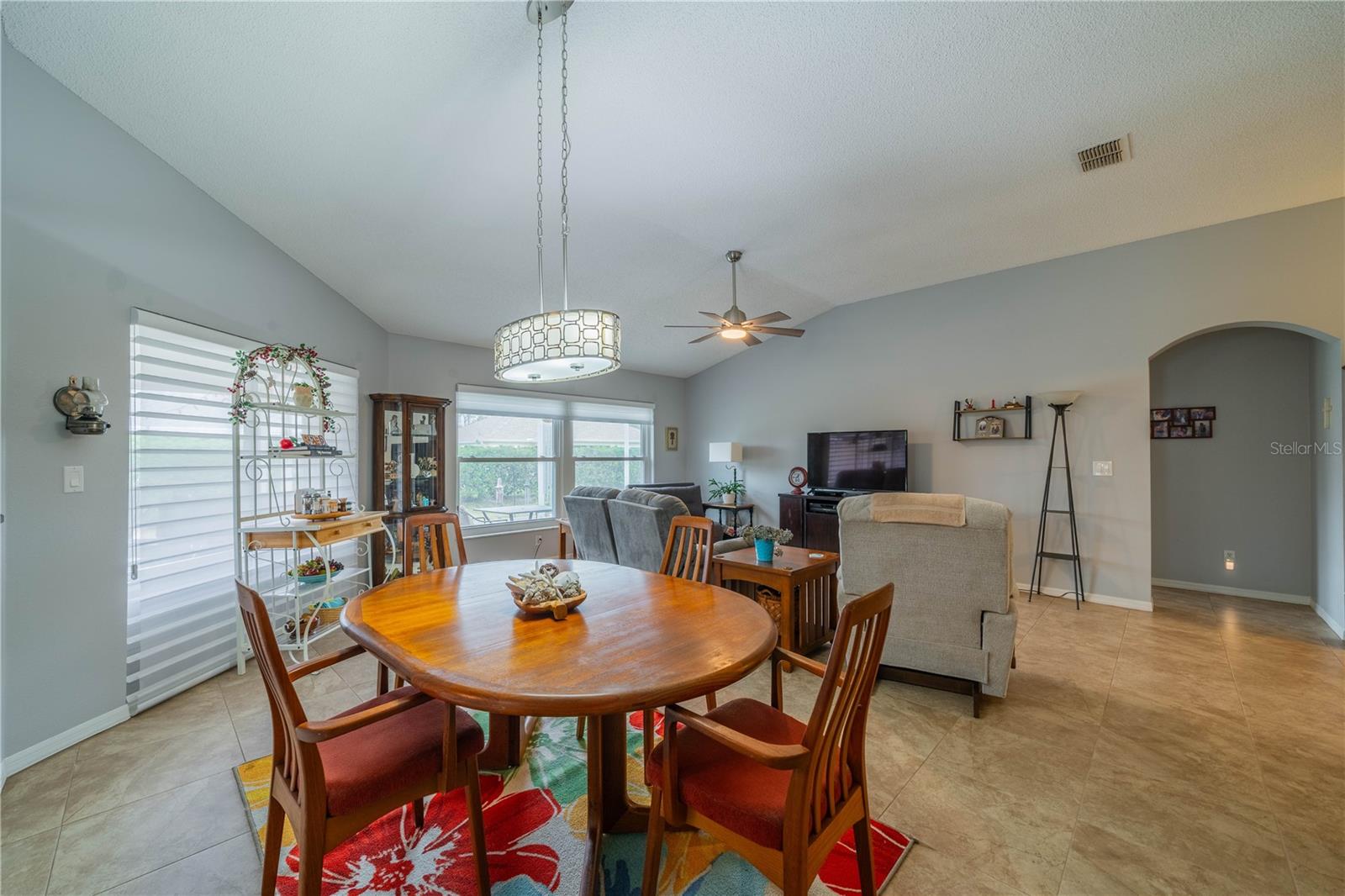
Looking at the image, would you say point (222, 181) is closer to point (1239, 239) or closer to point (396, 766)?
point (396, 766)

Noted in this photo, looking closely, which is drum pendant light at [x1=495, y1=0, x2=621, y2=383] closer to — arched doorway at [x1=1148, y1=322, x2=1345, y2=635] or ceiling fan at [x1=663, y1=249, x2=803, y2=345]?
ceiling fan at [x1=663, y1=249, x2=803, y2=345]

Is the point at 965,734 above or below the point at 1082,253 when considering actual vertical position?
below

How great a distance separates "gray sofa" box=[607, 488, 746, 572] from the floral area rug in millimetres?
1503

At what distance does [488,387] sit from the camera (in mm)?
5395

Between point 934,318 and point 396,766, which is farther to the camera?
point 934,318

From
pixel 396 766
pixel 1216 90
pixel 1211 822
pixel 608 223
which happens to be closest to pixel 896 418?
pixel 1216 90

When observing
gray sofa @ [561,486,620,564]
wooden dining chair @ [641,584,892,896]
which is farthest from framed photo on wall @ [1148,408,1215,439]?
wooden dining chair @ [641,584,892,896]

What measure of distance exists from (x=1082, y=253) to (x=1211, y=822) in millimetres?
4280

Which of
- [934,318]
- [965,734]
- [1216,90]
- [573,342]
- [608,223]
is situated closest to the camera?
[573,342]

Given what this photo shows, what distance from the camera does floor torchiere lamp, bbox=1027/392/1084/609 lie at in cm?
432

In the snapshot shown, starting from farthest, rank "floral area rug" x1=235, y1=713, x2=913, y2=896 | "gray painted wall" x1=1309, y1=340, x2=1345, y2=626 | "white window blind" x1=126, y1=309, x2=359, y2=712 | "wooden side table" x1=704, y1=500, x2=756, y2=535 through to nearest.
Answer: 1. "wooden side table" x1=704, y1=500, x2=756, y2=535
2. "gray painted wall" x1=1309, y1=340, x2=1345, y2=626
3. "white window blind" x1=126, y1=309, x2=359, y2=712
4. "floral area rug" x1=235, y1=713, x2=913, y2=896

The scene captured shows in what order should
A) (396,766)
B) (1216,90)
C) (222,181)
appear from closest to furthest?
(396,766) < (1216,90) < (222,181)

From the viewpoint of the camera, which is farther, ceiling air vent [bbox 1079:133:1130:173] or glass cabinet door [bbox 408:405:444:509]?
glass cabinet door [bbox 408:405:444:509]

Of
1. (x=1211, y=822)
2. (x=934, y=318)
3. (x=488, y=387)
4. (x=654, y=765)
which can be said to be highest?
(x=934, y=318)
